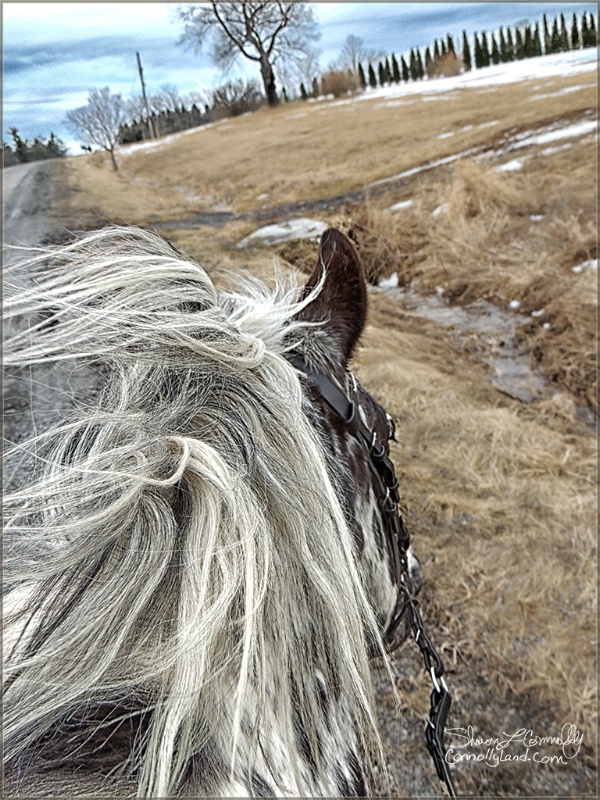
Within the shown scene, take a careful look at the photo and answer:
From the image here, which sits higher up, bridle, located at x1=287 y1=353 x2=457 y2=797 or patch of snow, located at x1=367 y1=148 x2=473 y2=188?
patch of snow, located at x1=367 y1=148 x2=473 y2=188

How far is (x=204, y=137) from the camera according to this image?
1305cm

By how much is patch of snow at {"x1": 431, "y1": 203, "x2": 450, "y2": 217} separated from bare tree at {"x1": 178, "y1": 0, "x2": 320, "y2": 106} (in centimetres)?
332

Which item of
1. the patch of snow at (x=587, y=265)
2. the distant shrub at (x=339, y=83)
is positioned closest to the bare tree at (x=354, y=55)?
the distant shrub at (x=339, y=83)

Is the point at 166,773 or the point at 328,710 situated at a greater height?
the point at 166,773

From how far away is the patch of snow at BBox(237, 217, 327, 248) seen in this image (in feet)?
23.2

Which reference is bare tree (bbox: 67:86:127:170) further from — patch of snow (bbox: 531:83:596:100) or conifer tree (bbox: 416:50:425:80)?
conifer tree (bbox: 416:50:425:80)

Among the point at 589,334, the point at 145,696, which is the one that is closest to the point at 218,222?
the point at 589,334

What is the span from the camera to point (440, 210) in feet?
25.3

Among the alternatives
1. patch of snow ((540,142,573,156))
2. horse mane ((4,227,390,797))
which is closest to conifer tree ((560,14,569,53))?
patch of snow ((540,142,573,156))

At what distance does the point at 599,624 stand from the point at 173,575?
2318 millimetres

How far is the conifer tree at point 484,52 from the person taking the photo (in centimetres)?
1570

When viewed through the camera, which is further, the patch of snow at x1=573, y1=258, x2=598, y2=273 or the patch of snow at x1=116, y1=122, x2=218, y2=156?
the patch of snow at x1=116, y1=122, x2=218, y2=156

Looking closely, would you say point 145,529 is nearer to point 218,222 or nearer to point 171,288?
point 171,288

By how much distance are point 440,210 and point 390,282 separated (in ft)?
5.41
